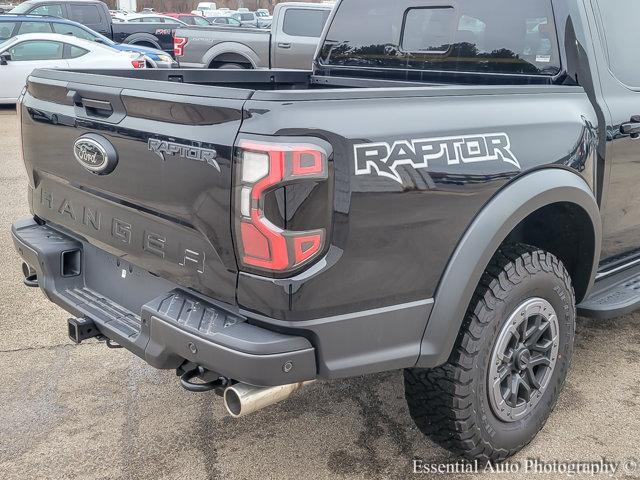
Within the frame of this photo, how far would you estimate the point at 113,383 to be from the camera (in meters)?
3.27

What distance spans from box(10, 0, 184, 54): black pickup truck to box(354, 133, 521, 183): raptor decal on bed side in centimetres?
1562

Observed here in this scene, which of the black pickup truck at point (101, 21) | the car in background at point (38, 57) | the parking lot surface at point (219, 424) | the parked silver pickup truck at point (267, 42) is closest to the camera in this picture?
the parking lot surface at point (219, 424)

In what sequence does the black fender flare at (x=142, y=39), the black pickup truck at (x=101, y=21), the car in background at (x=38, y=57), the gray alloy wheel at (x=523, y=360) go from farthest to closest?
the black fender flare at (x=142, y=39) → the black pickup truck at (x=101, y=21) → the car in background at (x=38, y=57) → the gray alloy wheel at (x=523, y=360)

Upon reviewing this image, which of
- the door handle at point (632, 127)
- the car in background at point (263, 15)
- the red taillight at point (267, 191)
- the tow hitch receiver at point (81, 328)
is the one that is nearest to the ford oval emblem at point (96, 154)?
the tow hitch receiver at point (81, 328)

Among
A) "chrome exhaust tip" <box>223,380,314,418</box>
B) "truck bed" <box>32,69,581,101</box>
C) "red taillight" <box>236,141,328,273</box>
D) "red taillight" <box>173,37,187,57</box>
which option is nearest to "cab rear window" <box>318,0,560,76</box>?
"truck bed" <box>32,69,581,101</box>

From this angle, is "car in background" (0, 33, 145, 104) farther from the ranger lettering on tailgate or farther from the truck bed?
the ranger lettering on tailgate

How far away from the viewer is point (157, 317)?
2.14 m

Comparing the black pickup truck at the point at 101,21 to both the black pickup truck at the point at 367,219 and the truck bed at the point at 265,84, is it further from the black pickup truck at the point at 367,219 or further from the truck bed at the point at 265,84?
the black pickup truck at the point at 367,219

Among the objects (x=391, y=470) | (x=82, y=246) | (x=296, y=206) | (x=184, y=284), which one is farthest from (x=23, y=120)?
(x=391, y=470)

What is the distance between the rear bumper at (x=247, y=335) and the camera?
197cm

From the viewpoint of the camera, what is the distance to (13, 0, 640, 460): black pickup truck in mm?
1962

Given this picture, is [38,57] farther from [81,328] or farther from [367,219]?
[367,219]

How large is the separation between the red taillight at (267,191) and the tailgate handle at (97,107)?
2.38 feet

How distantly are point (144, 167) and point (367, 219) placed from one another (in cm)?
80
